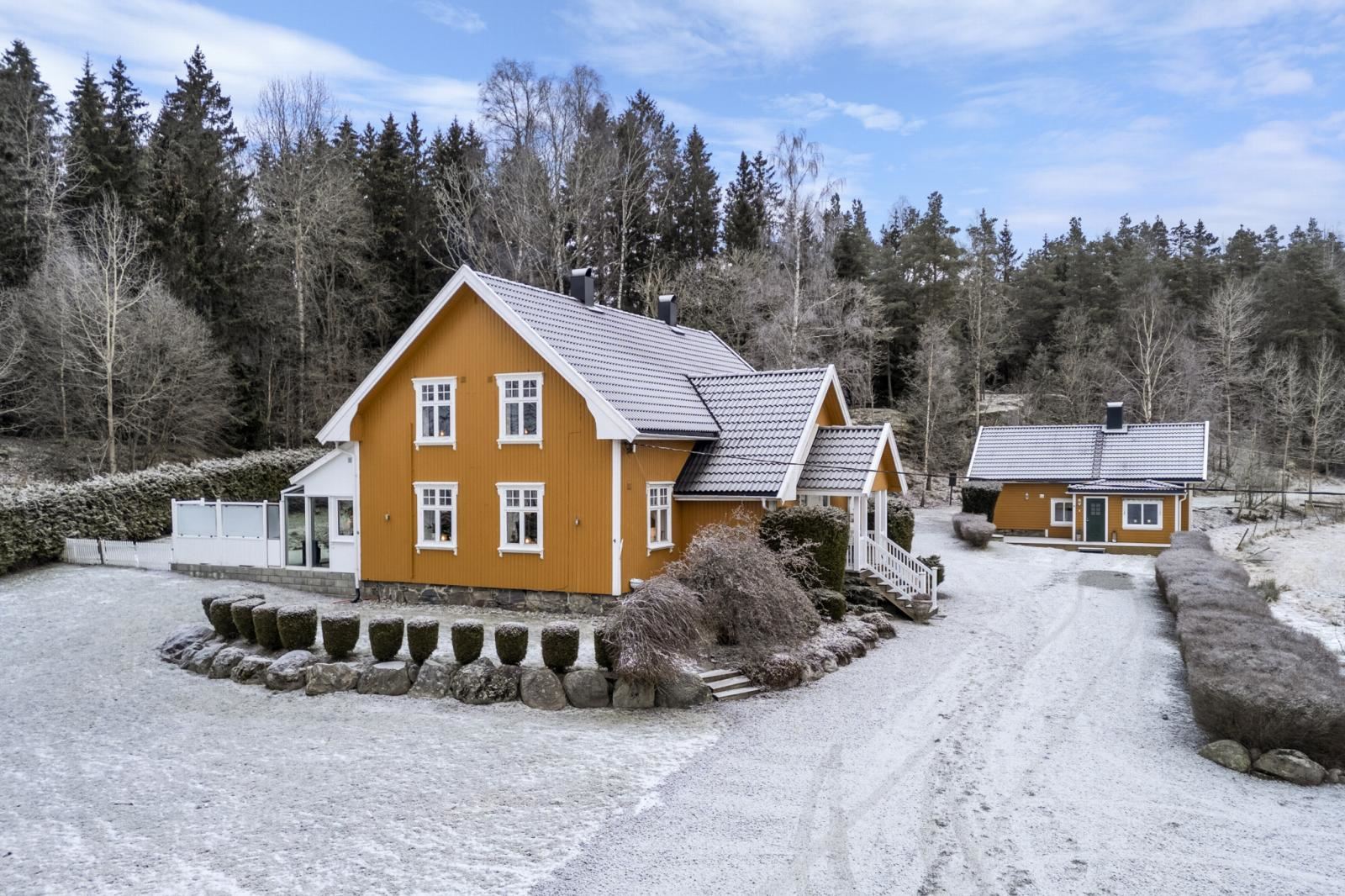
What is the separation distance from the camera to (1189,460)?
34.0 metres

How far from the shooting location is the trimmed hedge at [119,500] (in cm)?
2217

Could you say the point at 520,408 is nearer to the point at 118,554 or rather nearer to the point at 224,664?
the point at 224,664

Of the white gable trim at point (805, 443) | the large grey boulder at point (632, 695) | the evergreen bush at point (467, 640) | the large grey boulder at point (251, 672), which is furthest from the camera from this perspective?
the white gable trim at point (805, 443)

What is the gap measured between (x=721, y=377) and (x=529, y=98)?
18.4 meters

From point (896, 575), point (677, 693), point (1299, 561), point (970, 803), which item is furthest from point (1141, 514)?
point (970, 803)

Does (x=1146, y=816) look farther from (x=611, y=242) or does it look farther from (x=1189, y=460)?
(x=611, y=242)

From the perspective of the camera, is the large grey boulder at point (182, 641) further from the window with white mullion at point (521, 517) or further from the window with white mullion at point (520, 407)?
the window with white mullion at point (520, 407)

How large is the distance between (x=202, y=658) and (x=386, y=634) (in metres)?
3.66

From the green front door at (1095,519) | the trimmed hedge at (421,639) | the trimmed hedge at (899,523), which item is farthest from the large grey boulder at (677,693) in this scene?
the green front door at (1095,519)

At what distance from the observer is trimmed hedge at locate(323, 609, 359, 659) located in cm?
1307

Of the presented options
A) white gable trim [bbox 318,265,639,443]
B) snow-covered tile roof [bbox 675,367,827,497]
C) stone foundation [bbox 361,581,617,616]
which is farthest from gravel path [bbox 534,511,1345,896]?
white gable trim [bbox 318,265,639,443]

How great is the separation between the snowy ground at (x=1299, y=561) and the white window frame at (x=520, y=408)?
1569 centimetres

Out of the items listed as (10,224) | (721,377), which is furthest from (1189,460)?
(10,224)

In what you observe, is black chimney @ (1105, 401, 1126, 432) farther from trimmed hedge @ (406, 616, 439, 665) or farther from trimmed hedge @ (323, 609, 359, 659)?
trimmed hedge @ (323, 609, 359, 659)
